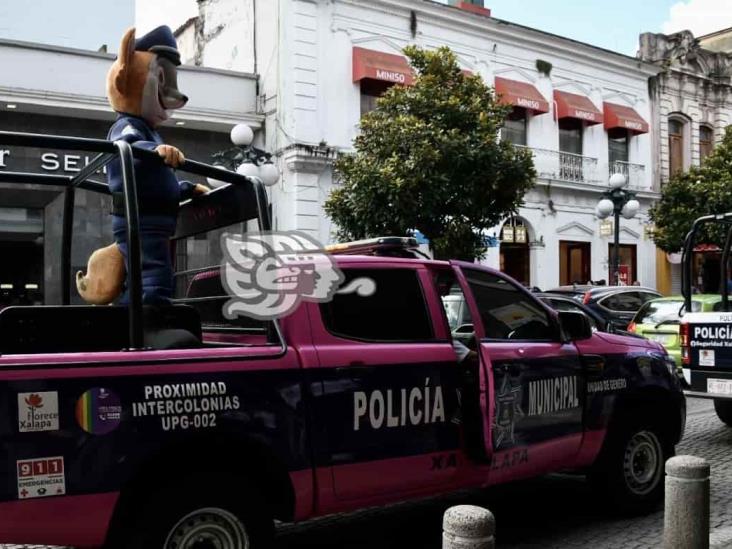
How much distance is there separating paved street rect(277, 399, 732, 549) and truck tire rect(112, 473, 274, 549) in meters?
1.40

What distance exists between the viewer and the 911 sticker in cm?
330

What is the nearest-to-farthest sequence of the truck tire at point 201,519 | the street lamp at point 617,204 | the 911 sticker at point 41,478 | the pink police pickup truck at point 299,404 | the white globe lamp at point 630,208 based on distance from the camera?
1. the 911 sticker at point 41,478
2. the pink police pickup truck at point 299,404
3. the truck tire at point 201,519
4. the street lamp at point 617,204
5. the white globe lamp at point 630,208

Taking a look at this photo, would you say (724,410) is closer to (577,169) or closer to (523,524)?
(523,524)

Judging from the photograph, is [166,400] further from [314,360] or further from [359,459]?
[359,459]

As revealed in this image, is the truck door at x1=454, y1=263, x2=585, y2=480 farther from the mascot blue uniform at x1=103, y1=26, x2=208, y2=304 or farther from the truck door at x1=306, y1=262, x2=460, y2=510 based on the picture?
the mascot blue uniform at x1=103, y1=26, x2=208, y2=304

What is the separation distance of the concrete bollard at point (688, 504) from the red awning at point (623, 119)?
2229cm

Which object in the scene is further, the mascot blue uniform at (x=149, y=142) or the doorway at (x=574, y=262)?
the doorway at (x=574, y=262)

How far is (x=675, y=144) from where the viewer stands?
27.8m

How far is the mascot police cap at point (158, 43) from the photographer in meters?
5.69

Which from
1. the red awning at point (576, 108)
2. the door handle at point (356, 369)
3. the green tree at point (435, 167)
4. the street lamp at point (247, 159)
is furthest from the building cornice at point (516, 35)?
the door handle at point (356, 369)

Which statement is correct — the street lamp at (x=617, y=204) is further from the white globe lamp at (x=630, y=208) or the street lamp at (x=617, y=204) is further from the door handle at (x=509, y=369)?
the door handle at (x=509, y=369)

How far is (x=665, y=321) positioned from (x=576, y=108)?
13.3 metres

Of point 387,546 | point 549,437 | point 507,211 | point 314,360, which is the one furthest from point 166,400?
point 507,211

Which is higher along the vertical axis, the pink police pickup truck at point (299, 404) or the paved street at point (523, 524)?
the pink police pickup truck at point (299, 404)
